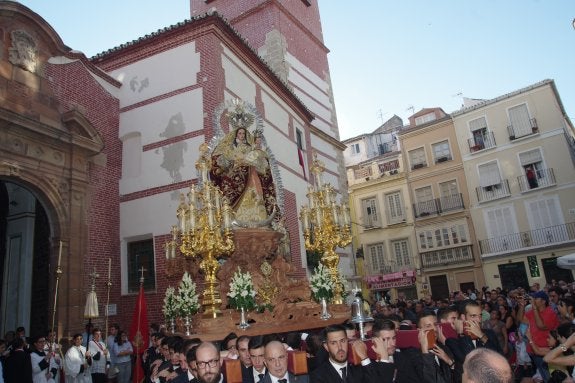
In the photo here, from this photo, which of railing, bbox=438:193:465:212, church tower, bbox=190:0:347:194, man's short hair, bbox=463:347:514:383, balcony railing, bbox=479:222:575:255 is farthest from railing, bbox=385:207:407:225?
man's short hair, bbox=463:347:514:383

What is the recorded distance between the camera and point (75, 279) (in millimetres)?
10859

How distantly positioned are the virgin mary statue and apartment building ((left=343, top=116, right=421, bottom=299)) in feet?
60.3

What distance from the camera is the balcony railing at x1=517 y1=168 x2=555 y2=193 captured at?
25984 millimetres

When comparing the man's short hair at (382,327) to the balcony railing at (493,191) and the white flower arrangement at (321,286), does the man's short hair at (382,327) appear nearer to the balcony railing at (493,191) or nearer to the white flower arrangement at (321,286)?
the white flower arrangement at (321,286)

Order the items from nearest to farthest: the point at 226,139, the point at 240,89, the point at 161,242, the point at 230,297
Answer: the point at 230,297, the point at 226,139, the point at 161,242, the point at 240,89

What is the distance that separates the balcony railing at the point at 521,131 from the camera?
88.3ft

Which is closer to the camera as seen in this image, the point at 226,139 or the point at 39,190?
the point at 39,190

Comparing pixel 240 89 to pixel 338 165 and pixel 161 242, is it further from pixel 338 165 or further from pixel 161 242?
pixel 338 165

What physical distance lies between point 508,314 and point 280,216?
233 inches

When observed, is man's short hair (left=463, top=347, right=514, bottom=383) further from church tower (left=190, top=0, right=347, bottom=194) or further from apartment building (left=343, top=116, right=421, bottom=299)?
apartment building (left=343, top=116, right=421, bottom=299)

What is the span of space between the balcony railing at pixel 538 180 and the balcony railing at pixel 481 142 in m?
2.88

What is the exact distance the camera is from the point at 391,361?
4.27 m

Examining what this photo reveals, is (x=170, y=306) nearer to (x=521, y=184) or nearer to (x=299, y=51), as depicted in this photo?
(x=299, y=51)

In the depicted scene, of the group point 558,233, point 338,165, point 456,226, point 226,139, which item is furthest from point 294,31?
point 558,233
